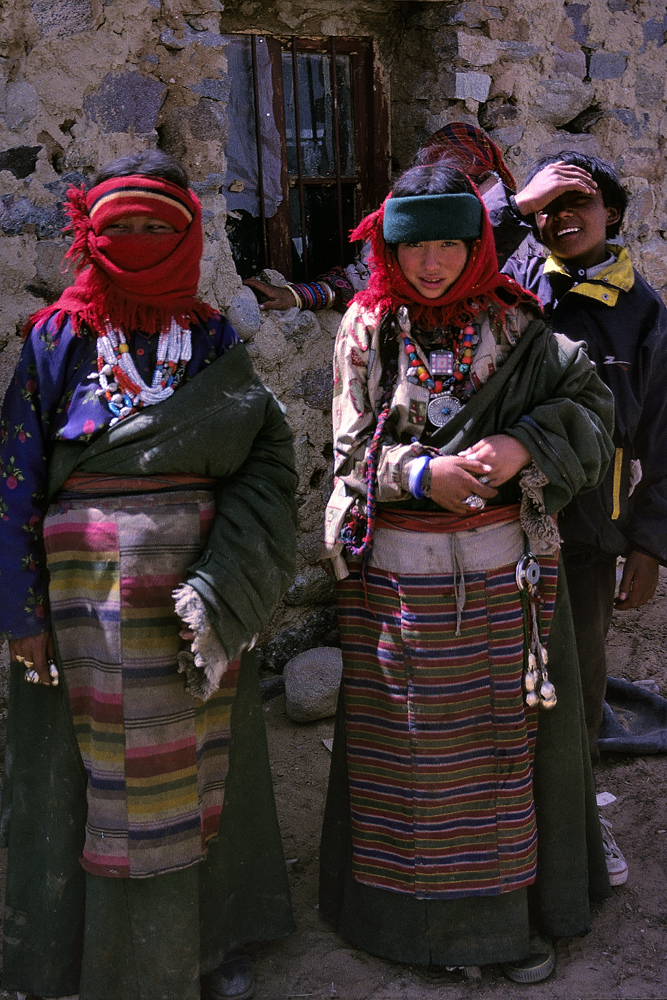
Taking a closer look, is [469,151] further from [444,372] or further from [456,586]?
[456,586]

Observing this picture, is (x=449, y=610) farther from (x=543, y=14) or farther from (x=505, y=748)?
(x=543, y=14)

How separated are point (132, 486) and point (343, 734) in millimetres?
927

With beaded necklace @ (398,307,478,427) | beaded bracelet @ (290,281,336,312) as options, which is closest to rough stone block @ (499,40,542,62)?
beaded bracelet @ (290,281,336,312)

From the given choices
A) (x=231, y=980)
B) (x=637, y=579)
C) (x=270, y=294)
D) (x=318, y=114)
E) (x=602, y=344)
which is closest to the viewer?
(x=231, y=980)

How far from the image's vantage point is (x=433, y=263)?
90.9 inches

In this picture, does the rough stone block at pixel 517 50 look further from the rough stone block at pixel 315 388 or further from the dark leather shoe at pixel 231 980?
the dark leather shoe at pixel 231 980

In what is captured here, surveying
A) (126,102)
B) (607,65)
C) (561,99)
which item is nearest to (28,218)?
(126,102)

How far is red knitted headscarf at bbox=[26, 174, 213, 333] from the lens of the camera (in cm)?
216

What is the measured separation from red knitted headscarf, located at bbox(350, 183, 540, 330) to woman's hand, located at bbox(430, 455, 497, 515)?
1.17 feet

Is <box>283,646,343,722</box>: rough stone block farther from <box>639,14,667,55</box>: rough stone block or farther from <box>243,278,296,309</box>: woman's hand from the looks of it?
<box>639,14,667,55</box>: rough stone block

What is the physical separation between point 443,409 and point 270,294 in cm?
163

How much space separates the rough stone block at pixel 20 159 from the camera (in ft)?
10.1

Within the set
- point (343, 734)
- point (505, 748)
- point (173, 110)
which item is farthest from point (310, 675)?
point (173, 110)

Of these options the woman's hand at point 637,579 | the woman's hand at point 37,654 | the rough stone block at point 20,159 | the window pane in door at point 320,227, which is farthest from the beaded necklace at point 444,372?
the window pane in door at point 320,227
